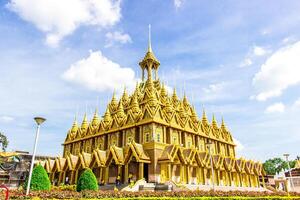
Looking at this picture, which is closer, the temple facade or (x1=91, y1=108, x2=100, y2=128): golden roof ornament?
the temple facade

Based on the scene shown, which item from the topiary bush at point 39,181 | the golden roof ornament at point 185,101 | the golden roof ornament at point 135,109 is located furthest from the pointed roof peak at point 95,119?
the topiary bush at point 39,181

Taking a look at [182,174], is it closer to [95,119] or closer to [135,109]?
[135,109]

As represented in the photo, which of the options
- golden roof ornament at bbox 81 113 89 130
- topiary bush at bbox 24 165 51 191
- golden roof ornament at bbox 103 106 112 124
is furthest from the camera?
golden roof ornament at bbox 81 113 89 130

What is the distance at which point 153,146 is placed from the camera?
1105 inches

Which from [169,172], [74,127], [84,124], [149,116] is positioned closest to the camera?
[169,172]

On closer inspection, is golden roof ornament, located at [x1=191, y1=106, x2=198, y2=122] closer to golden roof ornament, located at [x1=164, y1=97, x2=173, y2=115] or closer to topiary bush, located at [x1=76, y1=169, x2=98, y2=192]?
golden roof ornament, located at [x1=164, y1=97, x2=173, y2=115]

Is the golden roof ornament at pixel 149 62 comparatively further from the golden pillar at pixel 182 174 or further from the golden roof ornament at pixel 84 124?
the golden pillar at pixel 182 174

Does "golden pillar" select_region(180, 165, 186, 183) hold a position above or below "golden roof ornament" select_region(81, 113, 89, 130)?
below

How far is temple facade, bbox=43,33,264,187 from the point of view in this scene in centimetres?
2802

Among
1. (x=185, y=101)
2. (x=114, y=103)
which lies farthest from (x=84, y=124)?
(x=185, y=101)

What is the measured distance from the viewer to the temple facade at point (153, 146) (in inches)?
1103

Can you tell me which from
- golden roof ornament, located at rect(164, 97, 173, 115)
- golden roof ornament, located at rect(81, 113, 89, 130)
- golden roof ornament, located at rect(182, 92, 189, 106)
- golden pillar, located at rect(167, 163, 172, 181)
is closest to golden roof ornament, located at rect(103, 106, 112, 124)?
golden roof ornament, located at rect(81, 113, 89, 130)

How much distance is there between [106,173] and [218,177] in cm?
1487

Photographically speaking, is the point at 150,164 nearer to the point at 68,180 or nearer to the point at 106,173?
the point at 106,173
